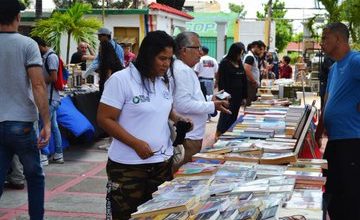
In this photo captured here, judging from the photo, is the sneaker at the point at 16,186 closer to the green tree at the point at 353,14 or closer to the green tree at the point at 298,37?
the green tree at the point at 353,14

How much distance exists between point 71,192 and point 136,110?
3.14 metres

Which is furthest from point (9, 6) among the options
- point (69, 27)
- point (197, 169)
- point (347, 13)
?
point (347, 13)

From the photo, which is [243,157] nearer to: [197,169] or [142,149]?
[197,169]

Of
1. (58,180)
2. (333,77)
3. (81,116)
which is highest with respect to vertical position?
(333,77)

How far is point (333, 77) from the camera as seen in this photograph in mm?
4438

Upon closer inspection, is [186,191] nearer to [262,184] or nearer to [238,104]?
[262,184]

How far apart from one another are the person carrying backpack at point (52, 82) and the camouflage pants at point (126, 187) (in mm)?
3770

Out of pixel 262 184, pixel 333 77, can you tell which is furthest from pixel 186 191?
pixel 333 77

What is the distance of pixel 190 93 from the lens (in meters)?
4.27

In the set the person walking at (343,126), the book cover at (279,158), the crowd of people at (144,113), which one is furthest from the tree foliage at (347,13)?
the book cover at (279,158)

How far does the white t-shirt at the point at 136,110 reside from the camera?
10.6 feet


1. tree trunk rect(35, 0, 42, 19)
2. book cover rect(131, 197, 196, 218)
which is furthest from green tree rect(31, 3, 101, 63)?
book cover rect(131, 197, 196, 218)

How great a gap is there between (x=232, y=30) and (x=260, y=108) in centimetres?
3028

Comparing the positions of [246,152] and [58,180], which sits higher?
[246,152]
